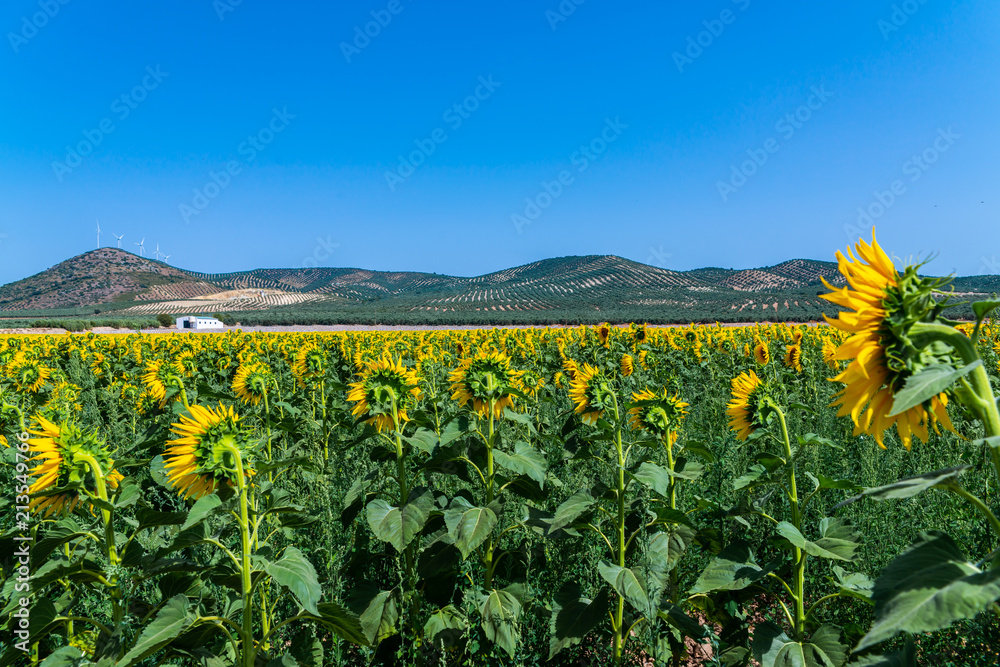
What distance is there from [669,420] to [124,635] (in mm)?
2562

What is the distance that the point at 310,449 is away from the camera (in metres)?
5.82

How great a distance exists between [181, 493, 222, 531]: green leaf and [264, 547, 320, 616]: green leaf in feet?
0.85

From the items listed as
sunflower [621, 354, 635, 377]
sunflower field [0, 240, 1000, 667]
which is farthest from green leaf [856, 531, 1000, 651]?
sunflower [621, 354, 635, 377]

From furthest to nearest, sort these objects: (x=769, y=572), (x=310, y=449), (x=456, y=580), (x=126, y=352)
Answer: (x=126, y=352)
(x=310, y=449)
(x=456, y=580)
(x=769, y=572)

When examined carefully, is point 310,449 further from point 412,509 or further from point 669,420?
Answer: point 669,420

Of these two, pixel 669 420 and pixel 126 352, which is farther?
pixel 126 352

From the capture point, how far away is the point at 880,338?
1082 mm

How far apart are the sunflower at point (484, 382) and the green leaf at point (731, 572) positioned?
1166 mm

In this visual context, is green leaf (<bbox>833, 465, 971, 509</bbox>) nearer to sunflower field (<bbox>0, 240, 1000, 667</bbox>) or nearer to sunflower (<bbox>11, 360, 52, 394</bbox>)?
sunflower field (<bbox>0, 240, 1000, 667</bbox>)

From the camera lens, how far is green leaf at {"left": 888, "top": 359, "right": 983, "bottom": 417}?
2.59 feet

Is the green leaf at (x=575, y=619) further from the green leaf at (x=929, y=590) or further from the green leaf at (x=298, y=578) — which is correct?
the green leaf at (x=929, y=590)

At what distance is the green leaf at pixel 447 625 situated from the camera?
2422mm

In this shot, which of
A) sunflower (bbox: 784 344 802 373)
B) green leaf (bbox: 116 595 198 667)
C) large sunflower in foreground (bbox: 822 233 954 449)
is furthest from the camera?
sunflower (bbox: 784 344 802 373)

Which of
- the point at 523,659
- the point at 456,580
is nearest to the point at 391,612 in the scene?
the point at 456,580
